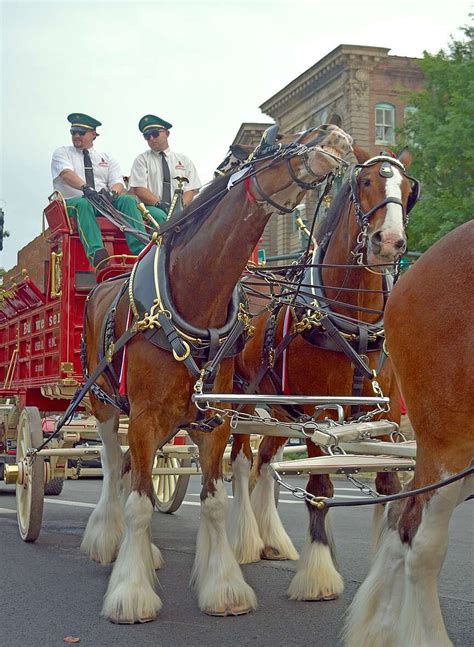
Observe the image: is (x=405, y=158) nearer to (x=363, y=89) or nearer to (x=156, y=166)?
(x=156, y=166)

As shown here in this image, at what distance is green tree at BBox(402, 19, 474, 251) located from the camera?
21.3 m

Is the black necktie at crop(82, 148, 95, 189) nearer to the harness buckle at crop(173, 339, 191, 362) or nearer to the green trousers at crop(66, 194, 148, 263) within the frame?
the green trousers at crop(66, 194, 148, 263)

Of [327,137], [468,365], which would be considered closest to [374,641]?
[468,365]

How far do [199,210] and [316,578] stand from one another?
7.71 feet

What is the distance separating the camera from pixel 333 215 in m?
6.39

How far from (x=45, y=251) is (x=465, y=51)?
16617 mm

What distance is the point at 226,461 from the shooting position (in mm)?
7859

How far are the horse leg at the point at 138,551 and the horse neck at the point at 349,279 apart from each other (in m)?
1.57

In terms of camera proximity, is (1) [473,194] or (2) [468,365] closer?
(2) [468,365]

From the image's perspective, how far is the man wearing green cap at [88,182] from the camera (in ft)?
25.8

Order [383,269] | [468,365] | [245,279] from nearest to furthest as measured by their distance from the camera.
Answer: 1. [468,365]
2. [383,269]
3. [245,279]

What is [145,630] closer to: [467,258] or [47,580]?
[47,580]

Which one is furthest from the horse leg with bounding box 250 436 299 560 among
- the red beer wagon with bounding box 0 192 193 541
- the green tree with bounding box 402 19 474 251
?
the green tree with bounding box 402 19 474 251

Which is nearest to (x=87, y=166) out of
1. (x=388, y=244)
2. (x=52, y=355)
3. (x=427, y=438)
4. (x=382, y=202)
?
(x=52, y=355)
